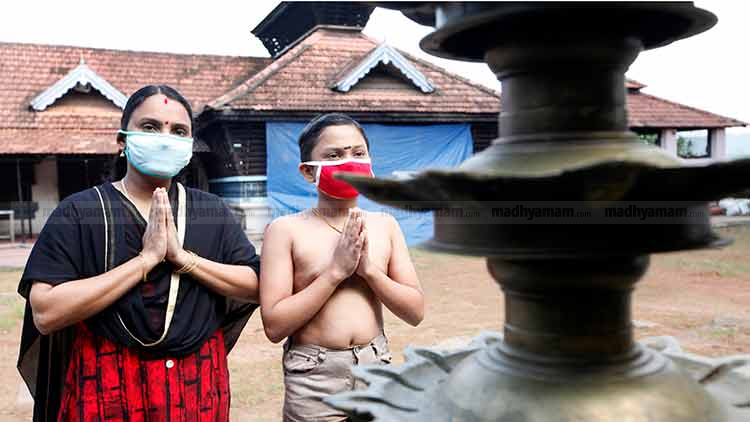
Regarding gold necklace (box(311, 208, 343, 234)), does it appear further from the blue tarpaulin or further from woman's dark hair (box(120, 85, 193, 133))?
the blue tarpaulin

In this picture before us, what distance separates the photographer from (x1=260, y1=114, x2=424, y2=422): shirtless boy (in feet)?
6.77

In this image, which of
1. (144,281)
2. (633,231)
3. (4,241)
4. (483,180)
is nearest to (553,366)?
(633,231)

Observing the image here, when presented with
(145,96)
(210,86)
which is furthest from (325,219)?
(210,86)

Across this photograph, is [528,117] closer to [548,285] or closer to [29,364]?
[548,285]

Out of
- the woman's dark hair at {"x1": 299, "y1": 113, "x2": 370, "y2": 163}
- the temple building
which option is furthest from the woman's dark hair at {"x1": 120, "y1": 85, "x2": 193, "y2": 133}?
the temple building

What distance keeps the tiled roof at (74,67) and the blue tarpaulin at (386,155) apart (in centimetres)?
324

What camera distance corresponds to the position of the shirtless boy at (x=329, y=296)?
2.06 metres

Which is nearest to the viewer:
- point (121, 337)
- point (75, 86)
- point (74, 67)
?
point (121, 337)

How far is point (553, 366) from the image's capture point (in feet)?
3.23

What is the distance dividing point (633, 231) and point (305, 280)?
1.40m

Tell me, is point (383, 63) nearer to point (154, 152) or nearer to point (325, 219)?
point (325, 219)

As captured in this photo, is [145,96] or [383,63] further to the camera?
[383,63]

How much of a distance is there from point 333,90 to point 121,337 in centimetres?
1152

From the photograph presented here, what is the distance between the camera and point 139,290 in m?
1.96
